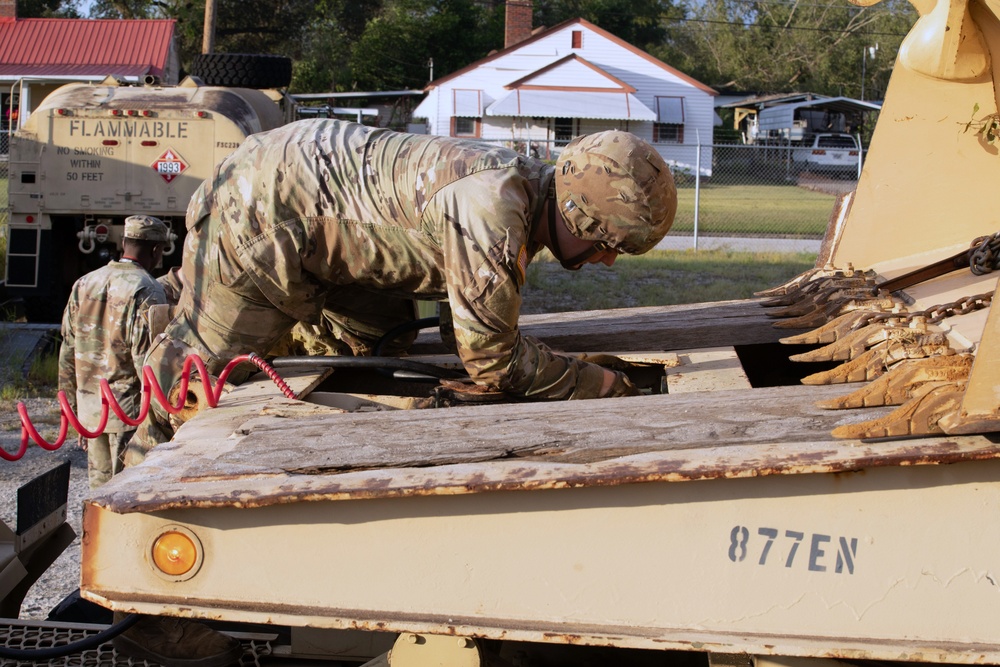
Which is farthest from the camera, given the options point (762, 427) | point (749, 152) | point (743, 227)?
point (749, 152)

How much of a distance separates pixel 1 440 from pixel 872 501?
6525mm

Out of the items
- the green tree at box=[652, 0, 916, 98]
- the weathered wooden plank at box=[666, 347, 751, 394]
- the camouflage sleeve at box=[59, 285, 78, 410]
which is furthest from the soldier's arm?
the green tree at box=[652, 0, 916, 98]

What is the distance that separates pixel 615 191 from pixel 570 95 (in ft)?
122

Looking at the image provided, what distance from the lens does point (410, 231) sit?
3467mm

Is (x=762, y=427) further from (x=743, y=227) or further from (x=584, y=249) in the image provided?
(x=743, y=227)

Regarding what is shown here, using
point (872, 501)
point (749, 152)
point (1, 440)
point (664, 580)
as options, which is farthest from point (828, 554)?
point (749, 152)

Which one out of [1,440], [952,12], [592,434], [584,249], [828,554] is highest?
[952,12]

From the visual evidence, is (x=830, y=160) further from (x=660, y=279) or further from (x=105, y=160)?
(x=105, y=160)

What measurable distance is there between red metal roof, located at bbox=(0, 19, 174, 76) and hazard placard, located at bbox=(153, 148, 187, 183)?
82.0 feet

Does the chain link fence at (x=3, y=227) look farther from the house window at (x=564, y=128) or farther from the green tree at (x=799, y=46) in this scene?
the green tree at (x=799, y=46)

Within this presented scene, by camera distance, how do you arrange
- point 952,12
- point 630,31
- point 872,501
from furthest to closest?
point 630,31, point 952,12, point 872,501

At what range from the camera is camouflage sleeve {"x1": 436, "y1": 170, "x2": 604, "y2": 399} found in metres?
3.18

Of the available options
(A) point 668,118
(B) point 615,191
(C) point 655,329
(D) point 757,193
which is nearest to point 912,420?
(B) point 615,191

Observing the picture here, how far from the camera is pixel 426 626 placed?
2326mm
